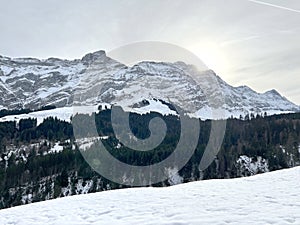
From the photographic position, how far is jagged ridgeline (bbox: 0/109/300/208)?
338ft

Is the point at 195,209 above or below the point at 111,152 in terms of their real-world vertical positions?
below

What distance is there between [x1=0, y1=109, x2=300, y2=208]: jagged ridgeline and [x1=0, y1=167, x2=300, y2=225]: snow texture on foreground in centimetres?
8856

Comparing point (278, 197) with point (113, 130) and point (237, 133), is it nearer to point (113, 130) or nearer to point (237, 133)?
point (237, 133)

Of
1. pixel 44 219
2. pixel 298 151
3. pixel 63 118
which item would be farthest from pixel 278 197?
pixel 63 118

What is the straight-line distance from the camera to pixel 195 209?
1041 centimetres

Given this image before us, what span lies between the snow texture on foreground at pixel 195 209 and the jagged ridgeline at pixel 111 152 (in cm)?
8856

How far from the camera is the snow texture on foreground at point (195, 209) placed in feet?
29.9

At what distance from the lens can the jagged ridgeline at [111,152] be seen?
338 ft

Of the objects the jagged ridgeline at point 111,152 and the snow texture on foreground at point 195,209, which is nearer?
the snow texture on foreground at point 195,209

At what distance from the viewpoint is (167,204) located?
38.4ft

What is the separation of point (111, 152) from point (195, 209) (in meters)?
125

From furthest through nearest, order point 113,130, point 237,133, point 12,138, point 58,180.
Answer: point 113,130 → point 12,138 → point 237,133 → point 58,180

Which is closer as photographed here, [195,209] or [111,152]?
[195,209]

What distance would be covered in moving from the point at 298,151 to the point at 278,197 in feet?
383
